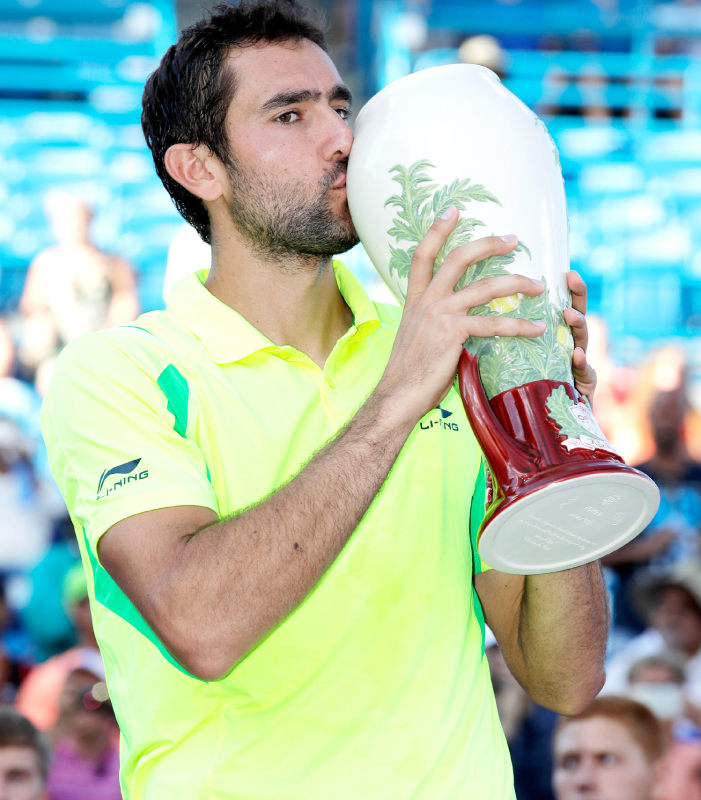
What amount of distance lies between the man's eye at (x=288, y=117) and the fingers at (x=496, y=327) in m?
0.53

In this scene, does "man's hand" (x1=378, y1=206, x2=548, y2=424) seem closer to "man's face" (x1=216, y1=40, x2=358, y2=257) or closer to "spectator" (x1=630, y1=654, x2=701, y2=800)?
"man's face" (x1=216, y1=40, x2=358, y2=257)

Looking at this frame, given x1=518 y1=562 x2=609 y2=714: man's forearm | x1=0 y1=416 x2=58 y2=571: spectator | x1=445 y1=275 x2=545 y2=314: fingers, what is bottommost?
x1=0 y1=416 x2=58 y2=571: spectator

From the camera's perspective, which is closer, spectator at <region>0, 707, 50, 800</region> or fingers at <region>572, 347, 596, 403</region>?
fingers at <region>572, 347, 596, 403</region>

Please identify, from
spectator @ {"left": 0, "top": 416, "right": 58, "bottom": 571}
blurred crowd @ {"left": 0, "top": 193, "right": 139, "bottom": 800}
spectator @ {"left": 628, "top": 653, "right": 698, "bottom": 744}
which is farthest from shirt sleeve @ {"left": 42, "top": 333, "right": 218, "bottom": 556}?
spectator @ {"left": 0, "top": 416, "right": 58, "bottom": 571}

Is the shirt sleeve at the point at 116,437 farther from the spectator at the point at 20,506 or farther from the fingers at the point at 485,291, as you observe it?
the spectator at the point at 20,506

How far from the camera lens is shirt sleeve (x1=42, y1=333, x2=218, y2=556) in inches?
50.8

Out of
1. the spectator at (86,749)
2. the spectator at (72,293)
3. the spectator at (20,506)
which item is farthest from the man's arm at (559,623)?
the spectator at (72,293)

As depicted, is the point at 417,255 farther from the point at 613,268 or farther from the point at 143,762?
the point at 613,268

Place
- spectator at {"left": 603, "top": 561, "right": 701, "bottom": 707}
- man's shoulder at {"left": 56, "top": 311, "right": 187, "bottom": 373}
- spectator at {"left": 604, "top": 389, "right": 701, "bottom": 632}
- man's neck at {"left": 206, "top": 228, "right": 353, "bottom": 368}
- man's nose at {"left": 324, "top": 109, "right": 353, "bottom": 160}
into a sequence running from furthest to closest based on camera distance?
spectator at {"left": 604, "top": 389, "right": 701, "bottom": 632}
spectator at {"left": 603, "top": 561, "right": 701, "bottom": 707}
man's neck at {"left": 206, "top": 228, "right": 353, "bottom": 368}
man's nose at {"left": 324, "top": 109, "right": 353, "bottom": 160}
man's shoulder at {"left": 56, "top": 311, "right": 187, "bottom": 373}

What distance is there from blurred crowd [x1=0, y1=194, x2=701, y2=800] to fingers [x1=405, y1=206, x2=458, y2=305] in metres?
2.01

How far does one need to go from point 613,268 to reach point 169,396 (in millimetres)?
5857

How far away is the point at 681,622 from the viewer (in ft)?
12.5

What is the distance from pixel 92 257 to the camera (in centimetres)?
577

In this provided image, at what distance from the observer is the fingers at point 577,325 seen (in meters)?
1.35
